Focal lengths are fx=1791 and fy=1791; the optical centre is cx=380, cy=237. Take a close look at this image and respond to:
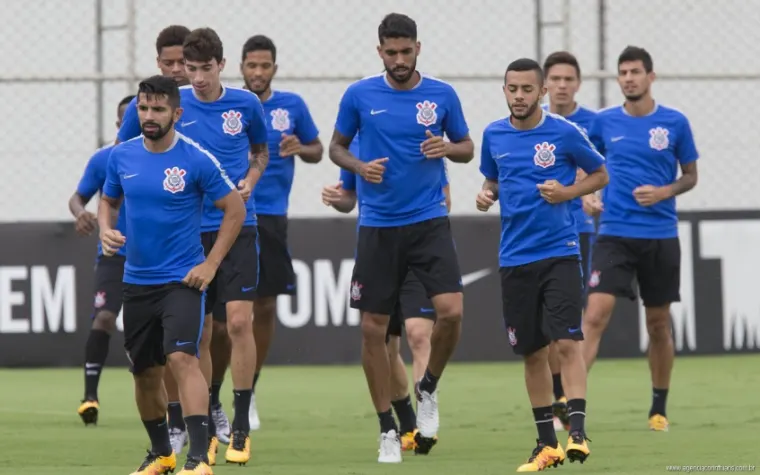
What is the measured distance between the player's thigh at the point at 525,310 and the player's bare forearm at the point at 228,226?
1.59 metres

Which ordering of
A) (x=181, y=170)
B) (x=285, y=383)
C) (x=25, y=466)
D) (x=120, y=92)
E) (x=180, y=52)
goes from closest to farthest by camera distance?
(x=181, y=170)
(x=25, y=466)
(x=180, y=52)
(x=285, y=383)
(x=120, y=92)

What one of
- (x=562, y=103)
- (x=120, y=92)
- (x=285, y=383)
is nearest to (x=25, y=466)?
(x=562, y=103)

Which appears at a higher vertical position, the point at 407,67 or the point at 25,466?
the point at 407,67

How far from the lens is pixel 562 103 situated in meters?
12.2

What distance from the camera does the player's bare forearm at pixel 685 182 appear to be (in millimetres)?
11945

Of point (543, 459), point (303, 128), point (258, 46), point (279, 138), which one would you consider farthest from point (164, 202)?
point (303, 128)

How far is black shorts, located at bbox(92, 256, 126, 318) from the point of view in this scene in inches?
492

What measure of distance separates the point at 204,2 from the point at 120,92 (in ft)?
3.69

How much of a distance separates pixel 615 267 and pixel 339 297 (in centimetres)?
470

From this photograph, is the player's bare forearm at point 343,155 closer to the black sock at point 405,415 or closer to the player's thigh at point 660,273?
the black sock at point 405,415

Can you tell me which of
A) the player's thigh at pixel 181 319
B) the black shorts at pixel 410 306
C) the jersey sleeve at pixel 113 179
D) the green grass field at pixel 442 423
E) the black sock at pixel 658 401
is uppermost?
the jersey sleeve at pixel 113 179

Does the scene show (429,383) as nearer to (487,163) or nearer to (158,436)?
(487,163)

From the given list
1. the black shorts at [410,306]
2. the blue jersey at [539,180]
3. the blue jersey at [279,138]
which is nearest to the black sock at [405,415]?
the black shorts at [410,306]

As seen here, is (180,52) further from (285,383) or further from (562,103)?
(285,383)
